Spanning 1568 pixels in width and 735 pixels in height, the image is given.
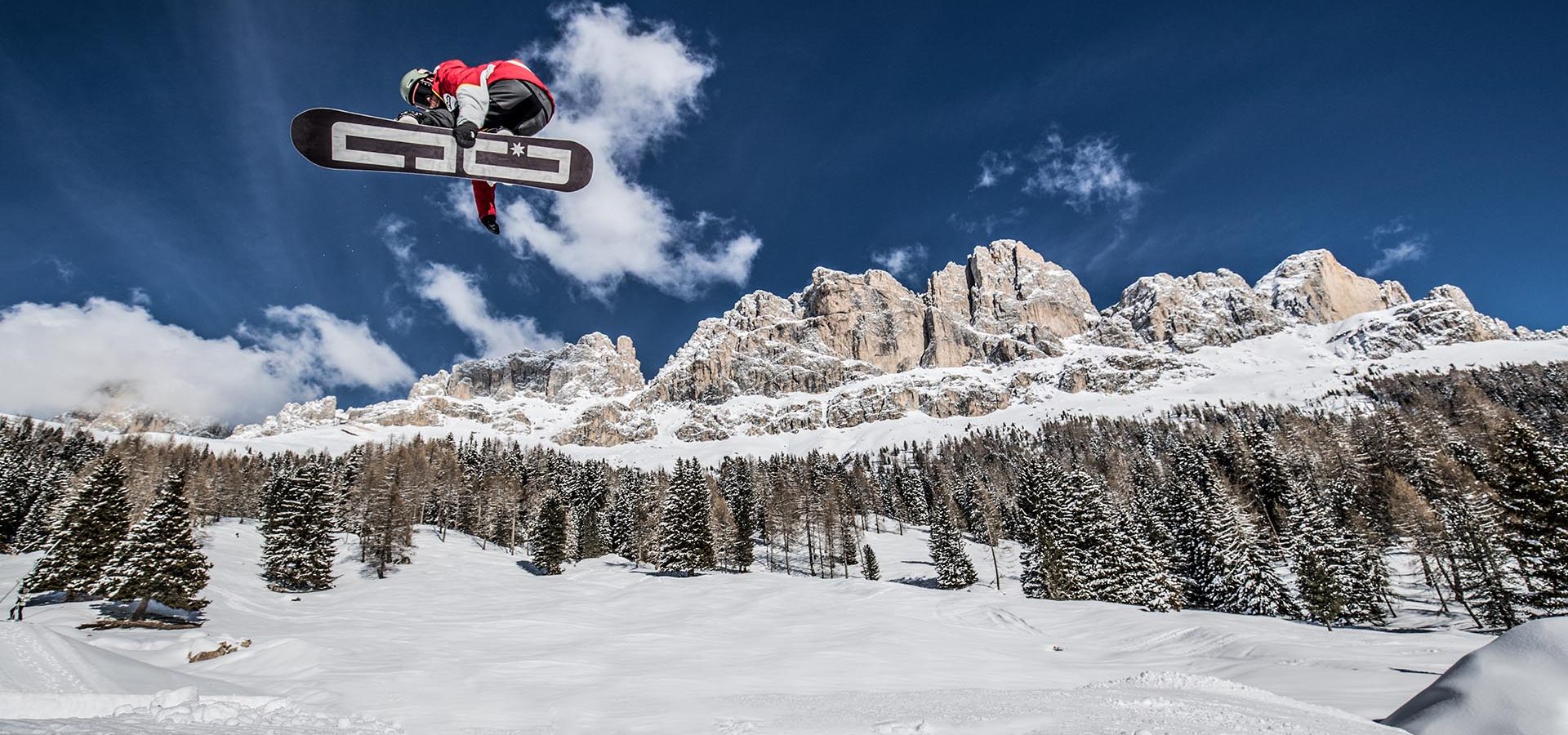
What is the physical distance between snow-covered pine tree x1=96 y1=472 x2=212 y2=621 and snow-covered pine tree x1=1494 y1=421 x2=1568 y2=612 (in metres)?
58.9

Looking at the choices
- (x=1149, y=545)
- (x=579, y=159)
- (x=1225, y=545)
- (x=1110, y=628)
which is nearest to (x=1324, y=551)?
(x=1225, y=545)

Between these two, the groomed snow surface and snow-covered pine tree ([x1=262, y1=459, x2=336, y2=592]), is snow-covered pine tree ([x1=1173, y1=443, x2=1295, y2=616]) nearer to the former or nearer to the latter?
the groomed snow surface

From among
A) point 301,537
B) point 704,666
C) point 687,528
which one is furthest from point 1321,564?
point 301,537

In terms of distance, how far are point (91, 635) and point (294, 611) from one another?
48.2 feet

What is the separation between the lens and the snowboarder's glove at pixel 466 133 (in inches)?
238

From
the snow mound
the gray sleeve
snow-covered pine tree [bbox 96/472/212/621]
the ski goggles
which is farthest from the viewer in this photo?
snow-covered pine tree [bbox 96/472/212/621]

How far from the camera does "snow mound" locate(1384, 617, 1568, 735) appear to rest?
4836 mm

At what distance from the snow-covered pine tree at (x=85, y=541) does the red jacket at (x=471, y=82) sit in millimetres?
40317

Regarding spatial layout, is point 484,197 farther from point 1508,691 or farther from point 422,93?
point 1508,691

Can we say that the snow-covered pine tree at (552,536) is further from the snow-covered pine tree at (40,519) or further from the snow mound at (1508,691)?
the snow mound at (1508,691)

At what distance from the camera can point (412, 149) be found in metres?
6.36

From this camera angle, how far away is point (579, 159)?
6895mm

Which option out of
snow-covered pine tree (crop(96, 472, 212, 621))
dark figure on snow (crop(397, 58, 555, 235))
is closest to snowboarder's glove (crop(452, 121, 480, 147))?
dark figure on snow (crop(397, 58, 555, 235))

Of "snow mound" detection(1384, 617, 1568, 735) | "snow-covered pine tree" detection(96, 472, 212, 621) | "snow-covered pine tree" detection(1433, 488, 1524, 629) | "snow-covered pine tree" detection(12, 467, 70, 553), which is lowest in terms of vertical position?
"snow-covered pine tree" detection(1433, 488, 1524, 629)
